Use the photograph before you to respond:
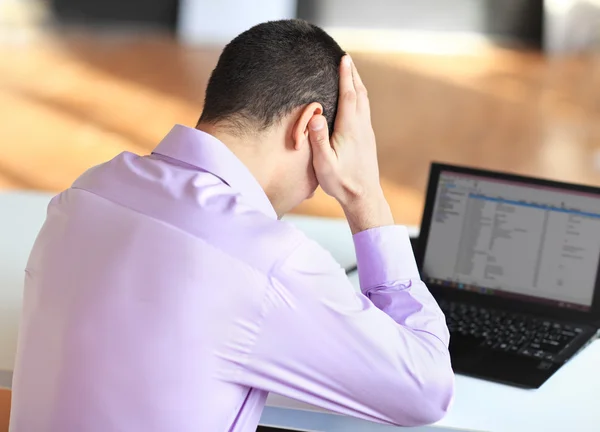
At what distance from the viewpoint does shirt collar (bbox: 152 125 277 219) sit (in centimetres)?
119

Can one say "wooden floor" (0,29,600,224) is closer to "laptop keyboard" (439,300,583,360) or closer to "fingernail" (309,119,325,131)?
"laptop keyboard" (439,300,583,360)

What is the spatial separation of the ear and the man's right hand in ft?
0.05

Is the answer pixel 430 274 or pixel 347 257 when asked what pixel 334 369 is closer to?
pixel 430 274

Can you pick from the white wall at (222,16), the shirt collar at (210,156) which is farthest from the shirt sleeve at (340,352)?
the white wall at (222,16)

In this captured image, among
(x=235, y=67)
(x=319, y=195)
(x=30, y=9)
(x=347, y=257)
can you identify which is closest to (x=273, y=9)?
(x=30, y=9)

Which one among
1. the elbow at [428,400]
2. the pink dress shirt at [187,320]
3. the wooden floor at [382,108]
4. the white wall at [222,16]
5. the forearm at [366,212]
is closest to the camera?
the pink dress shirt at [187,320]

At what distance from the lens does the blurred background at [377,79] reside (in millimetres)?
4688

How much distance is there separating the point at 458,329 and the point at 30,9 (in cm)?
646

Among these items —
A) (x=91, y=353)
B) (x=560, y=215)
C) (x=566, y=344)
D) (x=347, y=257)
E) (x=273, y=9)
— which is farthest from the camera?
(x=273, y=9)

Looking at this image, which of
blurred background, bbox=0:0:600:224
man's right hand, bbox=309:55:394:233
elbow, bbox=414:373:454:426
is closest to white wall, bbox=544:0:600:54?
blurred background, bbox=0:0:600:224

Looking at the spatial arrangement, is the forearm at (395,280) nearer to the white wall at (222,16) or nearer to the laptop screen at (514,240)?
the laptop screen at (514,240)

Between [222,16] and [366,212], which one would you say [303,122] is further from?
[222,16]

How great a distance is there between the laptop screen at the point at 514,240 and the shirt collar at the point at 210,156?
602 mm

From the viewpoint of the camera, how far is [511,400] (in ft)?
4.39
